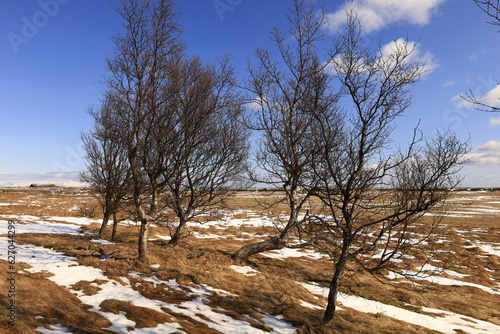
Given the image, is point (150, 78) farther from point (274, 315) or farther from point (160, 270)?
point (274, 315)

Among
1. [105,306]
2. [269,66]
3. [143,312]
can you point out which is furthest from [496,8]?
[105,306]

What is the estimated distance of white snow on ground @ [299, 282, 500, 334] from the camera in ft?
28.4

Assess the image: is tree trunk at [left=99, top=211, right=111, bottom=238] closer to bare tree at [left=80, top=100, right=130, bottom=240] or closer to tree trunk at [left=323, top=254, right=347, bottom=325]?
bare tree at [left=80, top=100, right=130, bottom=240]

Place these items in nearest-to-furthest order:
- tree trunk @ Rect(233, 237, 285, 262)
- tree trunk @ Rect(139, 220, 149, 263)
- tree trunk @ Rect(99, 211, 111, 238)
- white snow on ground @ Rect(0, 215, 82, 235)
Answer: tree trunk @ Rect(139, 220, 149, 263)
tree trunk @ Rect(233, 237, 285, 262)
white snow on ground @ Rect(0, 215, 82, 235)
tree trunk @ Rect(99, 211, 111, 238)

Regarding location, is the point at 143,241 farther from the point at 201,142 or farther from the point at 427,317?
the point at 427,317

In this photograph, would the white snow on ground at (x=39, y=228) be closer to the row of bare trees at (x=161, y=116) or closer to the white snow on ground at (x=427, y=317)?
the row of bare trees at (x=161, y=116)

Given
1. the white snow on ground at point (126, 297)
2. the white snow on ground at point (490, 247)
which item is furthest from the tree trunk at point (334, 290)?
the white snow on ground at point (490, 247)

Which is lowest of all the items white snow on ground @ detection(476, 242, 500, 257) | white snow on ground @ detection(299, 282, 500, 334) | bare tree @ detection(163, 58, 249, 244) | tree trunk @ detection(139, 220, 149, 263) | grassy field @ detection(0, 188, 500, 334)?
white snow on ground @ detection(476, 242, 500, 257)

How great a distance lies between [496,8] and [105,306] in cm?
845

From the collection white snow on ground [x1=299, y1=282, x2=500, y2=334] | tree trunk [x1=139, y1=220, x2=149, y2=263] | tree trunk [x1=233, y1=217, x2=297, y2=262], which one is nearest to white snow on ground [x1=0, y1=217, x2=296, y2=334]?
tree trunk [x1=139, y1=220, x2=149, y2=263]

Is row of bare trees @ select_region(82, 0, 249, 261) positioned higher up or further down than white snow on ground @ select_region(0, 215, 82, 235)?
higher up

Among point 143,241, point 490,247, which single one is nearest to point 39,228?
point 143,241

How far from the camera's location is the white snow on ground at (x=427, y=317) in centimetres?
866

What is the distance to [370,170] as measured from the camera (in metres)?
6.72
